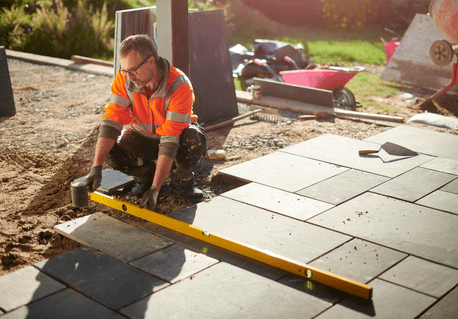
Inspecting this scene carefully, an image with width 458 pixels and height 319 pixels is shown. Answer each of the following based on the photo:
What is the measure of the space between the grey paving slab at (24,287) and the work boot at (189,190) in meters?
1.48

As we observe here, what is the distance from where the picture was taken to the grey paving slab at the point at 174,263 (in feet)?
10.0

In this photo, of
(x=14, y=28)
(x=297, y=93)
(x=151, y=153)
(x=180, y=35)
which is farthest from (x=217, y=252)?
(x=14, y=28)

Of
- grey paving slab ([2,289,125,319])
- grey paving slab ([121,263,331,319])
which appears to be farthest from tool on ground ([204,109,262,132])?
grey paving slab ([2,289,125,319])

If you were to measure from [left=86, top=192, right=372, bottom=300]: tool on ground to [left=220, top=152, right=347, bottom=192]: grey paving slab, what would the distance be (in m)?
1.29

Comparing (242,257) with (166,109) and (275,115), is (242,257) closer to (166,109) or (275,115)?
(166,109)

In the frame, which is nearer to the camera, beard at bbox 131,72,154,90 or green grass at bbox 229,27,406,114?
beard at bbox 131,72,154,90

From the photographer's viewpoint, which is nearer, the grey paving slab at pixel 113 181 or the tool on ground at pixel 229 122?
the grey paving slab at pixel 113 181

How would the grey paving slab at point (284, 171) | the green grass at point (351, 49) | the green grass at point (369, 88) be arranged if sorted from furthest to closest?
the green grass at point (351, 49)
the green grass at point (369, 88)
the grey paving slab at point (284, 171)

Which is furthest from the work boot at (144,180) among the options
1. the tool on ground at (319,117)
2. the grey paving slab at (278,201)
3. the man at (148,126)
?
the tool on ground at (319,117)

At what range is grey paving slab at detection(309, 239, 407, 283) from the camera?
10.1 ft

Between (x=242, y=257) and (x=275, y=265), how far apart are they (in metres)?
0.30

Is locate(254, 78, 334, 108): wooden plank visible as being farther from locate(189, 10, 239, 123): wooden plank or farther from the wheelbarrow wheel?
locate(189, 10, 239, 123): wooden plank

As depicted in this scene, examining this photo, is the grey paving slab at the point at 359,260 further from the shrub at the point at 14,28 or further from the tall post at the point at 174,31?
the shrub at the point at 14,28

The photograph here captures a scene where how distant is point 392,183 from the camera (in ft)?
14.9
